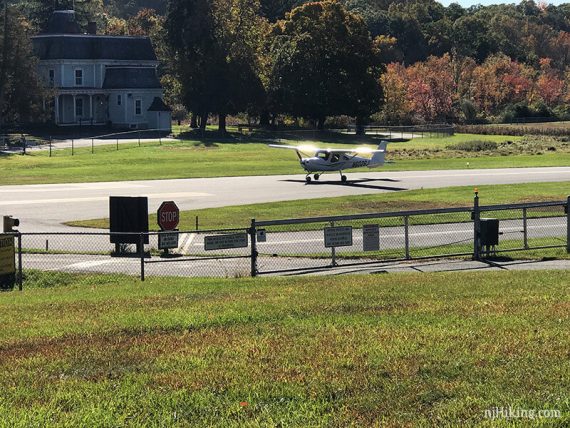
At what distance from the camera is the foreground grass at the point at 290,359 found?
339 inches

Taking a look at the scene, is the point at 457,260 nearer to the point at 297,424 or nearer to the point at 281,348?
the point at 281,348

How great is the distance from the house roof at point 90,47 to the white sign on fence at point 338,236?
303 ft

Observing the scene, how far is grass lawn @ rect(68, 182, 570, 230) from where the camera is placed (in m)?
39.5

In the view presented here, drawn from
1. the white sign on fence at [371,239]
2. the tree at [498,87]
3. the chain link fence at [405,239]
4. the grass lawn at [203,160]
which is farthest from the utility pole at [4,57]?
the tree at [498,87]

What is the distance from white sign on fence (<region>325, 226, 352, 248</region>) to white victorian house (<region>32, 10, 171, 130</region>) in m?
86.4

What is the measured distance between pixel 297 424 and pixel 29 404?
2827 millimetres

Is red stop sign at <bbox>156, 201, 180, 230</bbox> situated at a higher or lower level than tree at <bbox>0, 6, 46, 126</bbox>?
lower

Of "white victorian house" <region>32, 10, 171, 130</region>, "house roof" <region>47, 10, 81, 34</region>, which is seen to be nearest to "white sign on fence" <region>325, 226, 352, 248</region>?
"white victorian house" <region>32, 10, 171, 130</region>

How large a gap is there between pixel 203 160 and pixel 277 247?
48.0 m

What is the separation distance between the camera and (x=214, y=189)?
175ft

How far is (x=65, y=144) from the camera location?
9119cm

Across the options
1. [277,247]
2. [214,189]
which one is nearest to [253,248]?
[277,247]

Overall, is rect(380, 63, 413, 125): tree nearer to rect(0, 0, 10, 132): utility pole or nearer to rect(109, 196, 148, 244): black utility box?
rect(0, 0, 10, 132): utility pole

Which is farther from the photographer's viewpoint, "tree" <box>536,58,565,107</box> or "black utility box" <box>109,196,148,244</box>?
"tree" <box>536,58,565,107</box>
